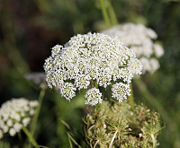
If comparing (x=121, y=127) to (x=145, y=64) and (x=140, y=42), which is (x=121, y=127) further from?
(x=140, y=42)

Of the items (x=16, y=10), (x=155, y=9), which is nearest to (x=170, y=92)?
(x=155, y=9)

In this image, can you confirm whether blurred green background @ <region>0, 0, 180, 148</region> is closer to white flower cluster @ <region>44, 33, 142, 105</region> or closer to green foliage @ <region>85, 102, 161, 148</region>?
green foliage @ <region>85, 102, 161, 148</region>

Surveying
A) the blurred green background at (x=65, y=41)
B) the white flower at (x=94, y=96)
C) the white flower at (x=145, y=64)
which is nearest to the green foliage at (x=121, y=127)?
the white flower at (x=94, y=96)

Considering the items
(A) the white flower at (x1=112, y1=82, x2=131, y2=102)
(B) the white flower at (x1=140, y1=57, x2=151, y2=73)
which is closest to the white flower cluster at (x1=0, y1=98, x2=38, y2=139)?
(A) the white flower at (x1=112, y1=82, x2=131, y2=102)

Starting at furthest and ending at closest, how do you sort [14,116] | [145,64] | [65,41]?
[65,41] < [145,64] < [14,116]

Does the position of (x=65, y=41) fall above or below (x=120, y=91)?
above

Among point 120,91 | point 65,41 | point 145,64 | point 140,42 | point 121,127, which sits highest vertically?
point 65,41

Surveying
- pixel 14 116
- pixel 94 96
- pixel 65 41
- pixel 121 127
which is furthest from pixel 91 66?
pixel 65 41
